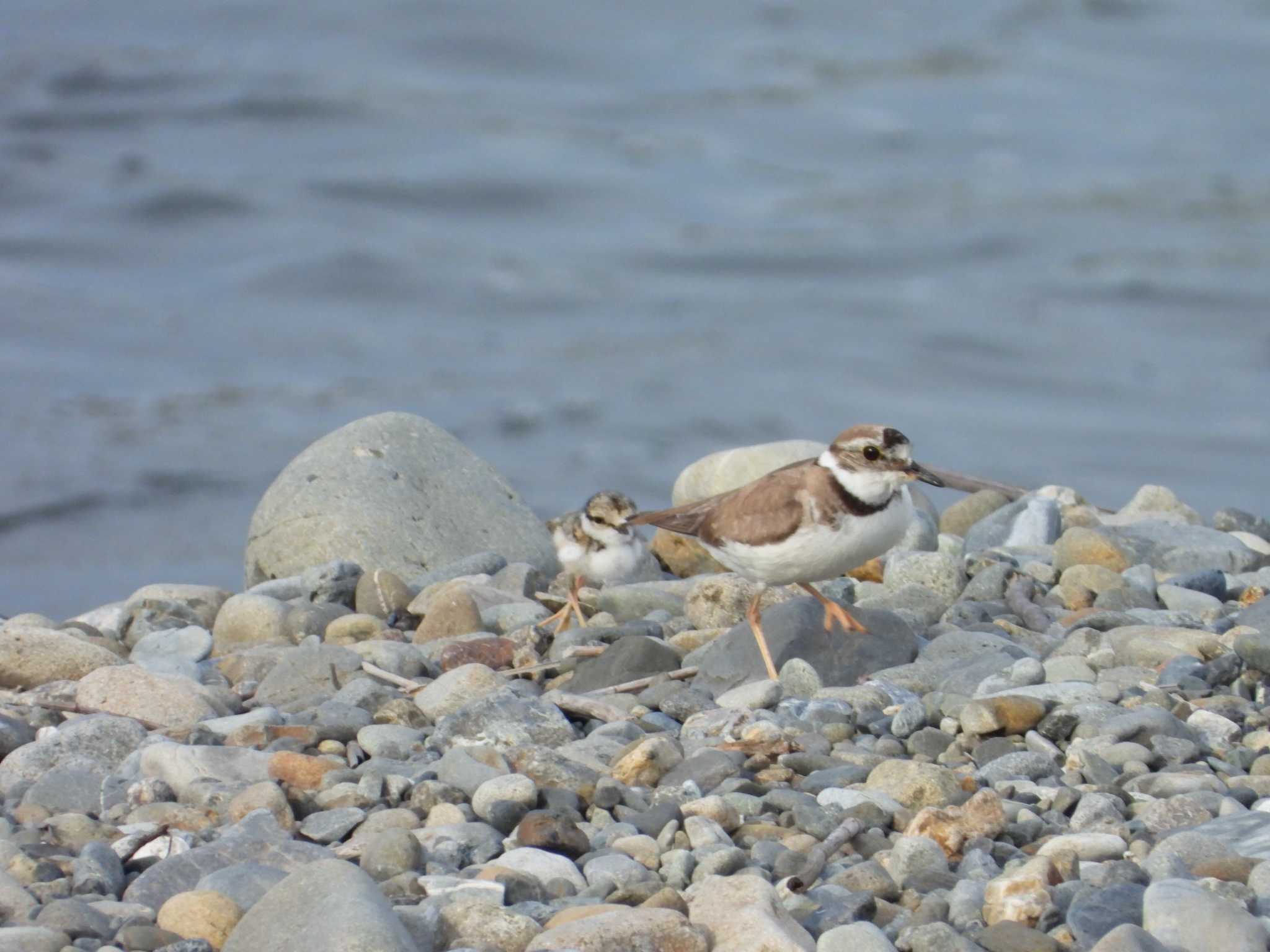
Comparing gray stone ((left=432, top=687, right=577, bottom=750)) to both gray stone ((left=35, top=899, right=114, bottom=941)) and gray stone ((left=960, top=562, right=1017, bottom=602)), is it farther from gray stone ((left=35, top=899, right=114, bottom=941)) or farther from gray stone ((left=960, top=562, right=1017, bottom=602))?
gray stone ((left=960, top=562, right=1017, bottom=602))

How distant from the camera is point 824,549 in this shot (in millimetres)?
6602

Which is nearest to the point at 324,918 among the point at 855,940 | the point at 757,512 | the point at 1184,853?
the point at 855,940

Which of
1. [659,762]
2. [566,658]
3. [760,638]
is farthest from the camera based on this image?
[566,658]

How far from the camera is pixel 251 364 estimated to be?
1802 centimetres

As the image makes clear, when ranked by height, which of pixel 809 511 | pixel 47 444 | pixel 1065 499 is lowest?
pixel 47 444

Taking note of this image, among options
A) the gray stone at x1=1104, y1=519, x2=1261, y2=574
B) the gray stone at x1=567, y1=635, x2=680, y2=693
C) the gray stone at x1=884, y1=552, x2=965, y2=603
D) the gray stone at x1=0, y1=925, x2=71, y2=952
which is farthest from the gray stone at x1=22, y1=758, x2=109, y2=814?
the gray stone at x1=1104, y1=519, x2=1261, y2=574

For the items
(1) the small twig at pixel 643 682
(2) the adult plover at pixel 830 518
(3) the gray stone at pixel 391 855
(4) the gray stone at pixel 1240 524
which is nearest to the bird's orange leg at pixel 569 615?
(1) the small twig at pixel 643 682

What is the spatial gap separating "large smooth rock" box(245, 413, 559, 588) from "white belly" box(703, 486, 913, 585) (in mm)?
2591

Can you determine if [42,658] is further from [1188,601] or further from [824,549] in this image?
[1188,601]

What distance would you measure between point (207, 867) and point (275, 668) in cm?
204

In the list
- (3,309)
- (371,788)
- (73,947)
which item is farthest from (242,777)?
(3,309)

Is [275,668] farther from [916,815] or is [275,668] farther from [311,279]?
[311,279]

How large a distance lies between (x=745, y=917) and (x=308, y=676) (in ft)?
9.24

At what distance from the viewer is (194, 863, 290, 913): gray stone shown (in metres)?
4.71
